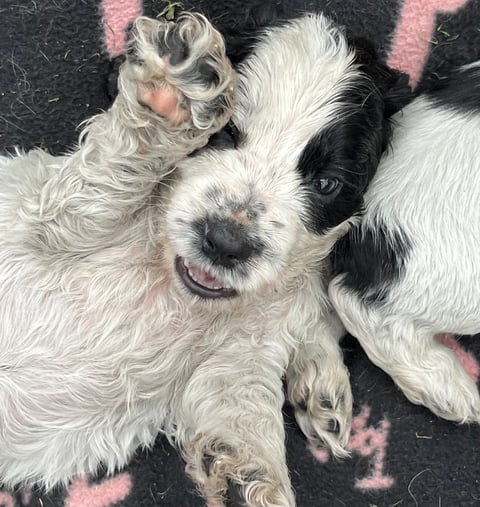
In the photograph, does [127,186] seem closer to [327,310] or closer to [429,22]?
[327,310]

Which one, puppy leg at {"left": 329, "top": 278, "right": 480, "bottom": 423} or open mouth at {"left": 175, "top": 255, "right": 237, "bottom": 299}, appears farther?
puppy leg at {"left": 329, "top": 278, "right": 480, "bottom": 423}

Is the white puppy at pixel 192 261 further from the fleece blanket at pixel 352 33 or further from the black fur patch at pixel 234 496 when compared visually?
the fleece blanket at pixel 352 33

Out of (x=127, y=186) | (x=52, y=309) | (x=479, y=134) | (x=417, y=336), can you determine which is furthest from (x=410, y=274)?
(x=52, y=309)

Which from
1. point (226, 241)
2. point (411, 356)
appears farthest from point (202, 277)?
point (411, 356)

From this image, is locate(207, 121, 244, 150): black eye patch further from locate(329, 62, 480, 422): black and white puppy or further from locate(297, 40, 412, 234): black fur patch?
locate(329, 62, 480, 422): black and white puppy

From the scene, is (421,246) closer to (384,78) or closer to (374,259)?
(374,259)

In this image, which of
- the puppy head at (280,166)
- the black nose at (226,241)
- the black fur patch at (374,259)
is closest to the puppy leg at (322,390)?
the black fur patch at (374,259)

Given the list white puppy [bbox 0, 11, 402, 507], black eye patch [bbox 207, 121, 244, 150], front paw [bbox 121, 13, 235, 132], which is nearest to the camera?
front paw [bbox 121, 13, 235, 132]

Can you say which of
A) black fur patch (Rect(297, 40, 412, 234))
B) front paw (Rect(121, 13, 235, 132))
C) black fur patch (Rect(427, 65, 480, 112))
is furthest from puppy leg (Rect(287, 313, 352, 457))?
front paw (Rect(121, 13, 235, 132))
